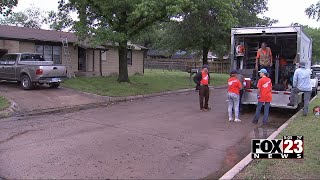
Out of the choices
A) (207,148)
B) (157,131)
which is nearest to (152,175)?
(207,148)

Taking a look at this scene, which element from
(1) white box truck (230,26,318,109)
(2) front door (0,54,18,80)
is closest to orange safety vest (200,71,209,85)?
(1) white box truck (230,26,318,109)

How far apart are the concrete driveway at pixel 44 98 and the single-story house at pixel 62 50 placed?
4.45m

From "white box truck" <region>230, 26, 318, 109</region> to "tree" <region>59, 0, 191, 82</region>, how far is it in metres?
4.16

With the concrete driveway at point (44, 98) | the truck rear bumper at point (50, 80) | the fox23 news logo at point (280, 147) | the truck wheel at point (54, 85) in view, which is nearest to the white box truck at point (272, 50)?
the concrete driveway at point (44, 98)

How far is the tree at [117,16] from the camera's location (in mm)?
17484

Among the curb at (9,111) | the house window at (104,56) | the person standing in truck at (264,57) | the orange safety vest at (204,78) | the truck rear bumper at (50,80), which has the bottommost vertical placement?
the curb at (9,111)

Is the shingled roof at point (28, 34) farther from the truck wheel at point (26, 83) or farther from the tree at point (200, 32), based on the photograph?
the tree at point (200, 32)

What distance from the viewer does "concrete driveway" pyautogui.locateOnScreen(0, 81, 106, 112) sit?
14664 mm

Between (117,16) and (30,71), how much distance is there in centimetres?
556

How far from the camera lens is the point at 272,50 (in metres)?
15.1

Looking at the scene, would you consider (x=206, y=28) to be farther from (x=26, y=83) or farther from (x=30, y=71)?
(x=26, y=83)

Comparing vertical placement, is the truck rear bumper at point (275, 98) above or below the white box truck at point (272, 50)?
below

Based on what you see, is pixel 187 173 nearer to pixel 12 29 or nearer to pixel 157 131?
pixel 157 131

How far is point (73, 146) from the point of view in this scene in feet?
26.5
